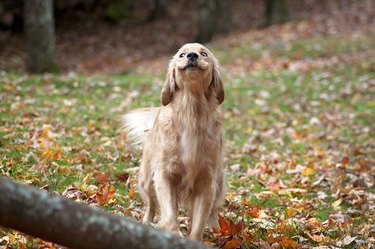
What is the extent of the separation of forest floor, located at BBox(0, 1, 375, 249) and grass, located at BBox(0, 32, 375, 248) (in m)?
0.02

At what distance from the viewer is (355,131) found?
1012 cm

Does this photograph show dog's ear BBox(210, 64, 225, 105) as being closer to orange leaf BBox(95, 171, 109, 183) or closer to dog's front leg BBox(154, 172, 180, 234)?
dog's front leg BBox(154, 172, 180, 234)

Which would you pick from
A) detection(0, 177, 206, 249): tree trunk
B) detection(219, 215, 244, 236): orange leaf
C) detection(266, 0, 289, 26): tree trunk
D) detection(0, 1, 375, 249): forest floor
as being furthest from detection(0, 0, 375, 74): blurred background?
detection(0, 177, 206, 249): tree trunk

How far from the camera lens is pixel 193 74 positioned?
189 inches

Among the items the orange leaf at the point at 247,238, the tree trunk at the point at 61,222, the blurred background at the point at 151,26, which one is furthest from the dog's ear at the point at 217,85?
the blurred background at the point at 151,26

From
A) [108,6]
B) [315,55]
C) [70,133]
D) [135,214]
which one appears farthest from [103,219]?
[108,6]

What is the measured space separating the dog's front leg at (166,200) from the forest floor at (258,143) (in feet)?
1.33

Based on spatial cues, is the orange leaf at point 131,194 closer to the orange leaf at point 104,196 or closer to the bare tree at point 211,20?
the orange leaf at point 104,196

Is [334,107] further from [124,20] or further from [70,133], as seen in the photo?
[124,20]

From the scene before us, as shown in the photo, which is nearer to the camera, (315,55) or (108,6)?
Result: (315,55)

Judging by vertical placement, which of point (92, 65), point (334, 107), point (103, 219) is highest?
point (103, 219)

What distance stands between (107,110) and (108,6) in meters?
18.3

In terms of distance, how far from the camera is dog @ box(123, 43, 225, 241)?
4.67 metres

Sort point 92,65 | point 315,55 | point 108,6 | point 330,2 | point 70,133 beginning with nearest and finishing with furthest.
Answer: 1. point 70,133
2. point 315,55
3. point 92,65
4. point 330,2
5. point 108,6
